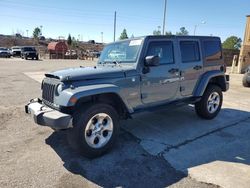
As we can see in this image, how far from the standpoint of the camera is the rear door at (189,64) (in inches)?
203

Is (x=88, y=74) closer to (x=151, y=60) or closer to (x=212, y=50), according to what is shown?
(x=151, y=60)

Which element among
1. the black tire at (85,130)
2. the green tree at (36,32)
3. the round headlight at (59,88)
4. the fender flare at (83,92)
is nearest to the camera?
the fender flare at (83,92)

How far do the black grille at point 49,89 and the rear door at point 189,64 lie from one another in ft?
8.87

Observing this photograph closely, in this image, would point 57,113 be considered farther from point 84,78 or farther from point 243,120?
point 243,120

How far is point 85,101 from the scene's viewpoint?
3.80 metres

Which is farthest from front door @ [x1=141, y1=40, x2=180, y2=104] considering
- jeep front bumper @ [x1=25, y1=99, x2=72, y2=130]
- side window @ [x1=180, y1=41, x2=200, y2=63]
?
jeep front bumper @ [x1=25, y1=99, x2=72, y2=130]

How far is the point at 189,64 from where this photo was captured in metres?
5.26

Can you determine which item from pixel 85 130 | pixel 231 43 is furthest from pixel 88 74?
pixel 231 43

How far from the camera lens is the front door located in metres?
4.49

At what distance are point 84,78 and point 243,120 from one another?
4.35m

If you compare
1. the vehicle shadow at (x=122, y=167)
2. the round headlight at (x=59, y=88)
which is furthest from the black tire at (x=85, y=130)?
the round headlight at (x=59, y=88)

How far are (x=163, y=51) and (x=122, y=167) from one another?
2.48 metres

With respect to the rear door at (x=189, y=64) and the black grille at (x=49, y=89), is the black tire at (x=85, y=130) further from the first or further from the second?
the rear door at (x=189, y=64)

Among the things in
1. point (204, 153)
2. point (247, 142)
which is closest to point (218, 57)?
point (247, 142)
